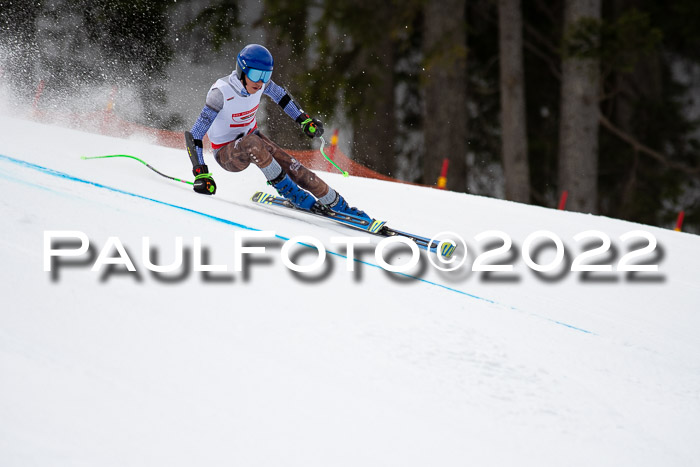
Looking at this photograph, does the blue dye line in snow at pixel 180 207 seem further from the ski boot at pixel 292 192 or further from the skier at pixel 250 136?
the ski boot at pixel 292 192

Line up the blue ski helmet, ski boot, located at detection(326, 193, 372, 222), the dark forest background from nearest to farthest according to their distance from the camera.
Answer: the blue ski helmet < ski boot, located at detection(326, 193, 372, 222) < the dark forest background

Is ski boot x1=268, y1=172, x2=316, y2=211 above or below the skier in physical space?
below

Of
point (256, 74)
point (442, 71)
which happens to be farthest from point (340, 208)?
point (442, 71)

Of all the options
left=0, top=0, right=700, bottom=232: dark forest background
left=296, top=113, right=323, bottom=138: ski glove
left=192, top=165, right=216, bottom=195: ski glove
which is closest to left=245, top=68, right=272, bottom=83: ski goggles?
left=296, top=113, right=323, bottom=138: ski glove

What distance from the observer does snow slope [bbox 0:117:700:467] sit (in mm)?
2338

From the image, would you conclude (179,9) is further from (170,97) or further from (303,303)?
(303,303)

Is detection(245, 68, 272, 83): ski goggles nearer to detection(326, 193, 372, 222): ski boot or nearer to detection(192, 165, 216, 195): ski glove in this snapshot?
detection(192, 165, 216, 195): ski glove

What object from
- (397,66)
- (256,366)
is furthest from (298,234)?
(397,66)

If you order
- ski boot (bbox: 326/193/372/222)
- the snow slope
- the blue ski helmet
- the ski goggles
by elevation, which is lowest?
the snow slope

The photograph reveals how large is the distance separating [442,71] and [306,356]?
994 cm

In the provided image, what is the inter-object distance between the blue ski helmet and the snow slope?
97 cm

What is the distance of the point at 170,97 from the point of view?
12.2m

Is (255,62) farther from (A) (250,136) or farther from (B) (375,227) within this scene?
(B) (375,227)

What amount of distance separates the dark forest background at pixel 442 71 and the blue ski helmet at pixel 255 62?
7.33 meters
